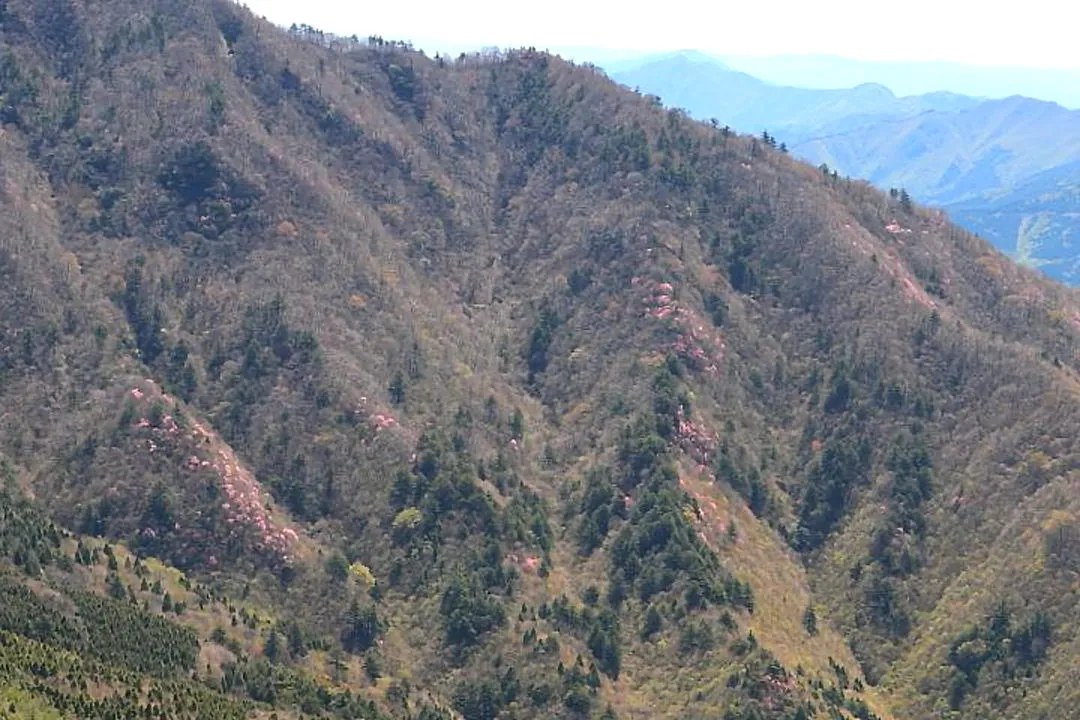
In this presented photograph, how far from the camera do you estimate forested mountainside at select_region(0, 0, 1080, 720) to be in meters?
101

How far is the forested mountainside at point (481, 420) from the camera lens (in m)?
101

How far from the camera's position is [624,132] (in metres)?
188

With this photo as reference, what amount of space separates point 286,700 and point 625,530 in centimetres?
4519

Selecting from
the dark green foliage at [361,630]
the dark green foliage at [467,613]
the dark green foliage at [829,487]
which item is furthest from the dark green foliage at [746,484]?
the dark green foliage at [361,630]

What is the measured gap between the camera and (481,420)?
13700cm

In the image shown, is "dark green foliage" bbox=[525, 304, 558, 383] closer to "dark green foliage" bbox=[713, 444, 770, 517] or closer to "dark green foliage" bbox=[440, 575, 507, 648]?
"dark green foliage" bbox=[713, 444, 770, 517]

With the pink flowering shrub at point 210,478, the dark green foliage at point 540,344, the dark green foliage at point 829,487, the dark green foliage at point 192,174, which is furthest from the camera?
the dark green foliage at point 192,174

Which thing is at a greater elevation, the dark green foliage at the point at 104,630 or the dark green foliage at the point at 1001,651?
the dark green foliage at the point at 1001,651

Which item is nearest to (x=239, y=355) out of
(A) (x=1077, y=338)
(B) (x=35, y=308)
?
(B) (x=35, y=308)

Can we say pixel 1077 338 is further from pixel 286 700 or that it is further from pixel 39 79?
pixel 39 79

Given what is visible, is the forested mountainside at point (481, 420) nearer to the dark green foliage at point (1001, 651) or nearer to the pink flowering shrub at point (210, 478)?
the dark green foliage at point (1001, 651)

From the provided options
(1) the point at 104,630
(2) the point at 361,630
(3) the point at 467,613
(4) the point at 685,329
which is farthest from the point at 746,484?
(1) the point at 104,630

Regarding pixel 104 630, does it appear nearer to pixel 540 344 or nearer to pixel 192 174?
pixel 540 344

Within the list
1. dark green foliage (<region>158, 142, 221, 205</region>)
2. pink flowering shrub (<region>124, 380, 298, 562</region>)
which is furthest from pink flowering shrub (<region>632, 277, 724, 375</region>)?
dark green foliage (<region>158, 142, 221, 205</region>)
